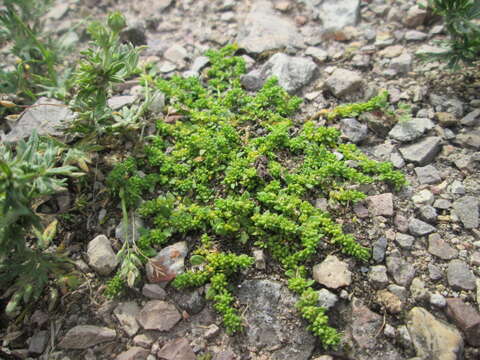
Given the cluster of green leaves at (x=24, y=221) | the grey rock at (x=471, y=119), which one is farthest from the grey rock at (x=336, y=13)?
the cluster of green leaves at (x=24, y=221)

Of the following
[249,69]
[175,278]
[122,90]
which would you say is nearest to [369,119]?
[249,69]

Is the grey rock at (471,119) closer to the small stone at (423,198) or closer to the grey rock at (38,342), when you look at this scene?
the small stone at (423,198)

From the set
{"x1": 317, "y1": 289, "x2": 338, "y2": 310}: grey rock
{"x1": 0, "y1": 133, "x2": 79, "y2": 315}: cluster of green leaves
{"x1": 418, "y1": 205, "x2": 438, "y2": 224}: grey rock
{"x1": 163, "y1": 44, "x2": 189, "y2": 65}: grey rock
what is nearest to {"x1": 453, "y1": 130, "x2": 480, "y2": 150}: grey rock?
{"x1": 418, "y1": 205, "x2": 438, "y2": 224}: grey rock

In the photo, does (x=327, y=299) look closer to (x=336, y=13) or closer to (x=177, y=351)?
(x=177, y=351)

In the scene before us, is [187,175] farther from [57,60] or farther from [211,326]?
[57,60]

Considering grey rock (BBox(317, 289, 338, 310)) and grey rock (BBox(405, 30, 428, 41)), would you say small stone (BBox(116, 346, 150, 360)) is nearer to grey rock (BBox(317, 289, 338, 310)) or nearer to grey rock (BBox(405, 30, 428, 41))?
grey rock (BBox(317, 289, 338, 310))

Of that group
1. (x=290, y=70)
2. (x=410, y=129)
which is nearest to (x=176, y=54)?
(x=290, y=70)

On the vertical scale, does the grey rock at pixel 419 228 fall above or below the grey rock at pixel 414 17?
below
